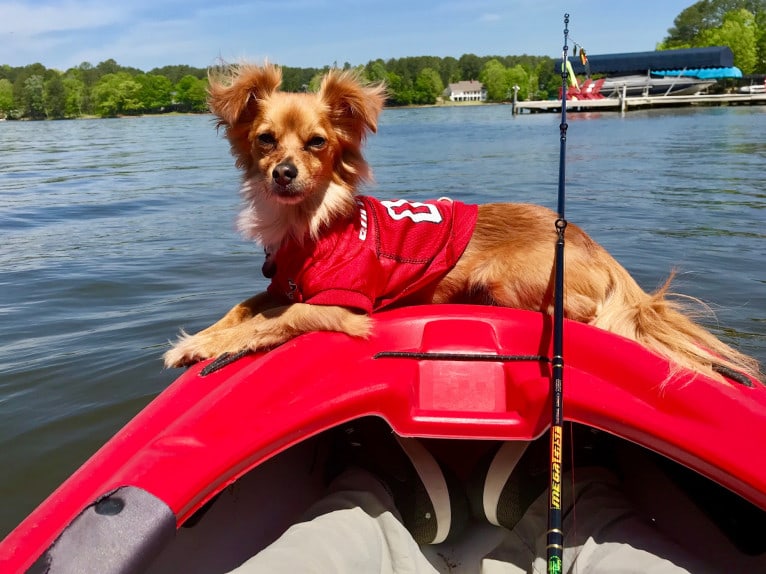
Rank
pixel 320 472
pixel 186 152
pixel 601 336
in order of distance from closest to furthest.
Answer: pixel 601 336 < pixel 320 472 < pixel 186 152

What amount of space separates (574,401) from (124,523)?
1.37 metres

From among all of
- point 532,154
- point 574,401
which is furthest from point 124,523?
point 532,154

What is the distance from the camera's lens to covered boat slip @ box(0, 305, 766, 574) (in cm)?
179

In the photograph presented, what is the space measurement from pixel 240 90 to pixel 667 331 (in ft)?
7.62

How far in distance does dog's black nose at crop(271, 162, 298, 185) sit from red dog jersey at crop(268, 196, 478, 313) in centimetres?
32

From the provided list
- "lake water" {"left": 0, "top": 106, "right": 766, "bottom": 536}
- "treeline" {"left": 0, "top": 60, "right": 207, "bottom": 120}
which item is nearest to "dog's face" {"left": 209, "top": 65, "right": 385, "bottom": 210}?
"lake water" {"left": 0, "top": 106, "right": 766, "bottom": 536}

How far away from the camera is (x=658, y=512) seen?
243cm

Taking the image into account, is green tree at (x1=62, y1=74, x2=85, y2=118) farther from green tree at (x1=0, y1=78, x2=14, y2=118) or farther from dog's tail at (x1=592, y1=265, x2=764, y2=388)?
dog's tail at (x1=592, y1=265, x2=764, y2=388)

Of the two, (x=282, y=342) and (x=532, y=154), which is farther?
(x=532, y=154)

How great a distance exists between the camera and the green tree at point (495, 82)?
358 feet

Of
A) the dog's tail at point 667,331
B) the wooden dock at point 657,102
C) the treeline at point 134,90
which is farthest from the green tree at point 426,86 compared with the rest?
the dog's tail at point 667,331

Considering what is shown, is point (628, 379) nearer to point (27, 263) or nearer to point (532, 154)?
point (27, 263)

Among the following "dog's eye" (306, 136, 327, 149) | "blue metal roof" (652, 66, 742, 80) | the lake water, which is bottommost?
the lake water

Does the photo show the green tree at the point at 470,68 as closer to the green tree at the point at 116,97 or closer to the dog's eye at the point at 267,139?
the green tree at the point at 116,97
